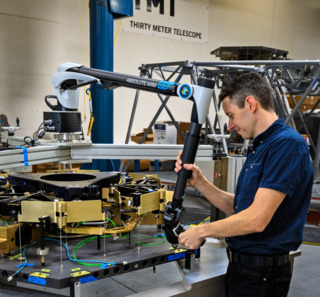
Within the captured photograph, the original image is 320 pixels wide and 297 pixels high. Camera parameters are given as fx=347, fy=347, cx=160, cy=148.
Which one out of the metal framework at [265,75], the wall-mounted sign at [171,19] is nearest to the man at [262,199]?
the metal framework at [265,75]

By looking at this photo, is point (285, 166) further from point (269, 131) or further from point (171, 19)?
point (171, 19)

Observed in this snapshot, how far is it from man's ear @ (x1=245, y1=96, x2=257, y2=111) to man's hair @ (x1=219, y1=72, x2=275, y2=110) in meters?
0.02

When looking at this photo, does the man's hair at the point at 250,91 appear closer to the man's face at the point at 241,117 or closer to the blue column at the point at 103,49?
the man's face at the point at 241,117

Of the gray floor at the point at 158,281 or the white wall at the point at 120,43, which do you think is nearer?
the gray floor at the point at 158,281

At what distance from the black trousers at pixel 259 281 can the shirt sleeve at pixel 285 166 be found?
0.38 m

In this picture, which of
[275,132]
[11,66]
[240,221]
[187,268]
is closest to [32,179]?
[187,268]

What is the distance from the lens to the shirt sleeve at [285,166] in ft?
3.76

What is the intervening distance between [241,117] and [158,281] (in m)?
1.48

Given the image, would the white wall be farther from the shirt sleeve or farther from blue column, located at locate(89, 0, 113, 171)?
the shirt sleeve

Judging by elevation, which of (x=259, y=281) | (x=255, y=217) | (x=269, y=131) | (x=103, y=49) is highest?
(x=103, y=49)

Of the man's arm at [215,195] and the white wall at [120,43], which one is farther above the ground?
the white wall at [120,43]

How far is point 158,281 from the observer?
7.66 ft

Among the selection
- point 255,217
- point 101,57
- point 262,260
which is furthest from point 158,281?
point 101,57

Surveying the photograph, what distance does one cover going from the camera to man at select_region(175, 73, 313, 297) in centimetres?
115
